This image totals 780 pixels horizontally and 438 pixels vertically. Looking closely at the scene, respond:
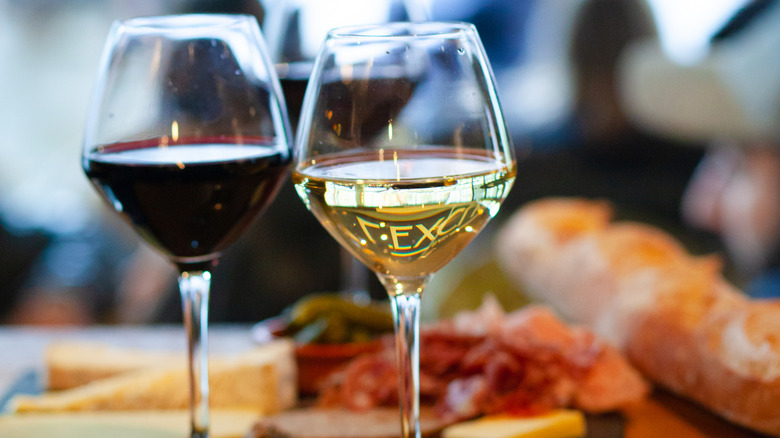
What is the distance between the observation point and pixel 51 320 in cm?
376

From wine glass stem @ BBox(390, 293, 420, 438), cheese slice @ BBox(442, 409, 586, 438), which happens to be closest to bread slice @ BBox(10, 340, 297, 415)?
cheese slice @ BBox(442, 409, 586, 438)

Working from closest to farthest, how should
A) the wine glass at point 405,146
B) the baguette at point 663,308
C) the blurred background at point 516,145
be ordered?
the wine glass at point 405,146
the baguette at point 663,308
the blurred background at point 516,145

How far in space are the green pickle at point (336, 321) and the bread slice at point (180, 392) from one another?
0.39ft

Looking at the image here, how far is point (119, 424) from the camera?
829 mm

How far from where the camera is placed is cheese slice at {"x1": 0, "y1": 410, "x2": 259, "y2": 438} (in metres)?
0.80

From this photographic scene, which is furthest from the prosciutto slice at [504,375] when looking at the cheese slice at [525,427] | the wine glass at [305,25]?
the wine glass at [305,25]

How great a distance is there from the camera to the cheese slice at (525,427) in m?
0.78

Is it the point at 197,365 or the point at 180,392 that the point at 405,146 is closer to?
the point at 197,365

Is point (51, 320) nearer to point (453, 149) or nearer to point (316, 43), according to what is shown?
point (316, 43)

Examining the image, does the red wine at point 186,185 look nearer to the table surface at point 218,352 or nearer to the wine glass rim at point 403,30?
the wine glass rim at point 403,30

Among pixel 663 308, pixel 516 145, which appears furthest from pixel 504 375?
pixel 516 145

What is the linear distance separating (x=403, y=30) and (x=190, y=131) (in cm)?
22

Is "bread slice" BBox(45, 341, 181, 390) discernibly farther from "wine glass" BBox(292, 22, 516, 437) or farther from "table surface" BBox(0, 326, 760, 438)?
"wine glass" BBox(292, 22, 516, 437)

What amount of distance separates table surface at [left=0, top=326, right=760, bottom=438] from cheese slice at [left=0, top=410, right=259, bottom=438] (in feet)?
0.71
